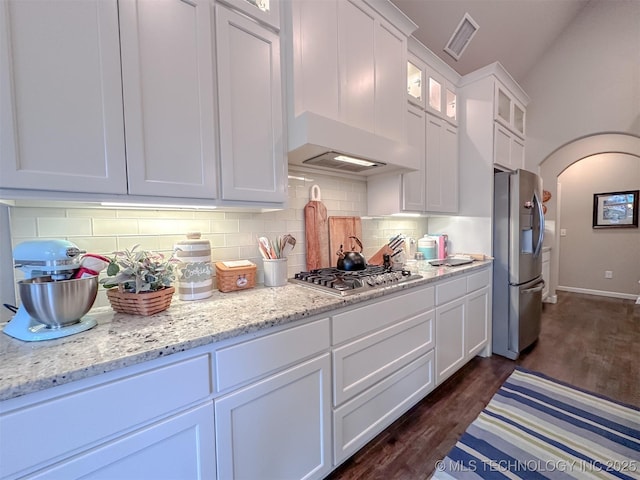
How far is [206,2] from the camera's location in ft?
3.68

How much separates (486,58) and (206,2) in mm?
3497

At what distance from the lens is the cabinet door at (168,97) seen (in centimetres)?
97

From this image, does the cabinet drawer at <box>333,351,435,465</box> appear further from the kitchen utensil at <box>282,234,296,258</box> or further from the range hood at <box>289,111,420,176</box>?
the range hood at <box>289,111,420,176</box>

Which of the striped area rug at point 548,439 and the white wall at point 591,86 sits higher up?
the white wall at point 591,86

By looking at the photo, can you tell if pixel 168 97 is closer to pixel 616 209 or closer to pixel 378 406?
pixel 378 406

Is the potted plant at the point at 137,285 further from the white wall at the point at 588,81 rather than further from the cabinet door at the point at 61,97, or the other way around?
the white wall at the point at 588,81

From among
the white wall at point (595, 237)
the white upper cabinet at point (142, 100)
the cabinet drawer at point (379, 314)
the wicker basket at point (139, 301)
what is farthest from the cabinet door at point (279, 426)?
the white wall at point (595, 237)

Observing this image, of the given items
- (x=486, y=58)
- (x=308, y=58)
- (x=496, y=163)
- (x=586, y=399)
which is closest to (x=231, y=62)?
(x=308, y=58)

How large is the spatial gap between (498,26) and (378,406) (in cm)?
395

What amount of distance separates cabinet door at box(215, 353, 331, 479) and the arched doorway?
484 centimetres

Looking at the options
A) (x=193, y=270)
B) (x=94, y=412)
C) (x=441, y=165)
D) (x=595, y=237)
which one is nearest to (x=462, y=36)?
(x=441, y=165)

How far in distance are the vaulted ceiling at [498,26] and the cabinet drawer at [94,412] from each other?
3062mm

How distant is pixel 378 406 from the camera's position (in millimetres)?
1491

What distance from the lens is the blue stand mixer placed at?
807 millimetres
